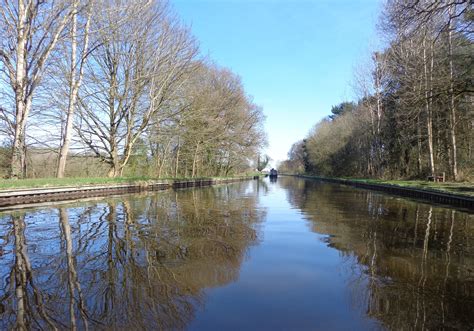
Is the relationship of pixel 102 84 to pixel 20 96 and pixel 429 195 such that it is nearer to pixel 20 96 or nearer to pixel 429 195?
pixel 20 96

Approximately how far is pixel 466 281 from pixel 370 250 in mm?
1783

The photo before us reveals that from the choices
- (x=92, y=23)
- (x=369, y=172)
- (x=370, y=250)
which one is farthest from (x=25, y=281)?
(x=369, y=172)

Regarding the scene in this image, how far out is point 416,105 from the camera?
16.6m

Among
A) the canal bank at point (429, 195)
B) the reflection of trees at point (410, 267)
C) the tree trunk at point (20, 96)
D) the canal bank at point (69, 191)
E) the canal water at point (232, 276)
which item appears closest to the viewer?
the canal water at point (232, 276)

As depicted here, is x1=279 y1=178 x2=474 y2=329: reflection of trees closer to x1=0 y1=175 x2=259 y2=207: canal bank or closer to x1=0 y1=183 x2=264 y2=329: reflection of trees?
x1=0 y1=183 x2=264 y2=329: reflection of trees

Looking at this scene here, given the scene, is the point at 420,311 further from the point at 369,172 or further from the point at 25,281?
the point at 369,172

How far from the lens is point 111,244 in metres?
6.30

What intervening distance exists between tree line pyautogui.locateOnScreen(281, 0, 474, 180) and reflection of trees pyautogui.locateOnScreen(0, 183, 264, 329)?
1134 cm

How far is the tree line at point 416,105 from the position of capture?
582 inches

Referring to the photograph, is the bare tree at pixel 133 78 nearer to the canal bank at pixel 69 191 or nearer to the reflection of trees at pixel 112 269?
the canal bank at pixel 69 191

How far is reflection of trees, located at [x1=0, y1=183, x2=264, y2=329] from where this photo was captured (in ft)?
11.1

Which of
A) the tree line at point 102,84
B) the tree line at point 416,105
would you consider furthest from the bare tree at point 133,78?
the tree line at point 416,105

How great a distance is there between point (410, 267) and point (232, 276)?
2.60m

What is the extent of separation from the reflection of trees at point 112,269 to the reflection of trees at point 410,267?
1.79 metres
